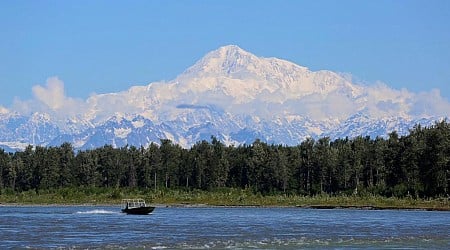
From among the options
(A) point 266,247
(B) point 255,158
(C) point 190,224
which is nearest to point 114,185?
(B) point 255,158

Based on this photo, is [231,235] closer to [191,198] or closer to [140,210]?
[140,210]

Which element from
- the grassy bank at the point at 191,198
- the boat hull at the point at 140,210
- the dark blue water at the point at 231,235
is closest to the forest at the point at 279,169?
the grassy bank at the point at 191,198

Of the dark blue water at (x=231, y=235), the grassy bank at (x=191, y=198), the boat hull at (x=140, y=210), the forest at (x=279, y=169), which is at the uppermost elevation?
the forest at (x=279, y=169)

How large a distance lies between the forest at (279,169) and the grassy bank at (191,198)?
5.10 meters

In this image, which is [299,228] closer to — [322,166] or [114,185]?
[322,166]

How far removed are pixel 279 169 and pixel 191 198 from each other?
72.6 ft

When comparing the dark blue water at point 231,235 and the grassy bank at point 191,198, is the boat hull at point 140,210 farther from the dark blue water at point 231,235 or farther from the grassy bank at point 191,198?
the grassy bank at point 191,198

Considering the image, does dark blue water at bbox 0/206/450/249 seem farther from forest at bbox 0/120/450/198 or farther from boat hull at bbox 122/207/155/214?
forest at bbox 0/120/450/198

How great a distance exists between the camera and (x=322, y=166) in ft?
580

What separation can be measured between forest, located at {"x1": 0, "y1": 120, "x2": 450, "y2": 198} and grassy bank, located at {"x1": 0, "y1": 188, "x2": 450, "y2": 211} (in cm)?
510

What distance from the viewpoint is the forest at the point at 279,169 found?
15538cm

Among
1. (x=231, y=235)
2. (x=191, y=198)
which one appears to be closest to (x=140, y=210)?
(x=231, y=235)

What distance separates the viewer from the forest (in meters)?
155

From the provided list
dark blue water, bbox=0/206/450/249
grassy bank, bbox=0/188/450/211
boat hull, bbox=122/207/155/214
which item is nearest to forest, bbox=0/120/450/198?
grassy bank, bbox=0/188/450/211
